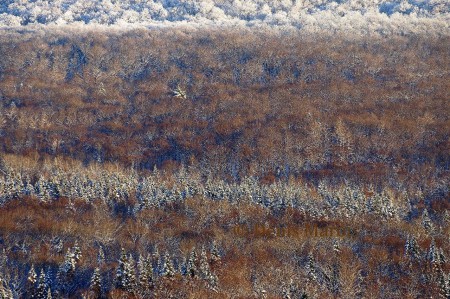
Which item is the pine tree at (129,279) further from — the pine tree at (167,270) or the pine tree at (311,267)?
the pine tree at (311,267)

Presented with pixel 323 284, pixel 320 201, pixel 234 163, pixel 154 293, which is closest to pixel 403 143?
pixel 234 163

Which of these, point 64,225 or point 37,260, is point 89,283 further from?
point 64,225

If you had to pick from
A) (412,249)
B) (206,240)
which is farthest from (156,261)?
(412,249)

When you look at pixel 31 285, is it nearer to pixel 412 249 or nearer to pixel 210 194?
pixel 210 194

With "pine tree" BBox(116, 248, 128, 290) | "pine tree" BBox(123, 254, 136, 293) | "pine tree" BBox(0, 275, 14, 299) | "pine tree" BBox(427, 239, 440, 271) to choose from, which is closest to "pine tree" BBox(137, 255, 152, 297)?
"pine tree" BBox(123, 254, 136, 293)

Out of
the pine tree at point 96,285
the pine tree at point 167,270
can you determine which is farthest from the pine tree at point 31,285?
the pine tree at point 167,270

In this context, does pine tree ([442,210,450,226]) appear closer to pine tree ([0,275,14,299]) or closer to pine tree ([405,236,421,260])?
pine tree ([405,236,421,260])

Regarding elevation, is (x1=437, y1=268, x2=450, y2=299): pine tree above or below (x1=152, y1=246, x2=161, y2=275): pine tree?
above

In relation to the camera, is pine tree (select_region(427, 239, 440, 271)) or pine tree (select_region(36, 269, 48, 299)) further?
pine tree (select_region(427, 239, 440, 271))
